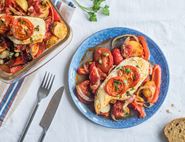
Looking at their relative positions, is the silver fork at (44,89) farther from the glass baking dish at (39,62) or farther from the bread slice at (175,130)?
the bread slice at (175,130)

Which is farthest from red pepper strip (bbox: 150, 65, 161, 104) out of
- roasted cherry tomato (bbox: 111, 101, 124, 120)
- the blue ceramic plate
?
roasted cherry tomato (bbox: 111, 101, 124, 120)

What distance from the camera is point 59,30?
151 cm

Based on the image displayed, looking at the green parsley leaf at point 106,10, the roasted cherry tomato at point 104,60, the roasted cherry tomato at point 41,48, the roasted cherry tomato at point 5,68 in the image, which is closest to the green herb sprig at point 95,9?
the green parsley leaf at point 106,10

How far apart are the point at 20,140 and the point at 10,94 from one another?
0.55 ft

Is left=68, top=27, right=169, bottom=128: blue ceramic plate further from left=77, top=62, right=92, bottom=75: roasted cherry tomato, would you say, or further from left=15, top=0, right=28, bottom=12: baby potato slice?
left=15, top=0, right=28, bottom=12: baby potato slice

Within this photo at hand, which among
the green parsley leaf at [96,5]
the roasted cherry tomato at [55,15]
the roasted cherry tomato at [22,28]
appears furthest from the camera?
the green parsley leaf at [96,5]

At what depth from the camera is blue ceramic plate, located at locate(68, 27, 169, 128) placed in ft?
5.26

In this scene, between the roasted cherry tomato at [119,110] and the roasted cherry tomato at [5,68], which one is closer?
the roasted cherry tomato at [5,68]

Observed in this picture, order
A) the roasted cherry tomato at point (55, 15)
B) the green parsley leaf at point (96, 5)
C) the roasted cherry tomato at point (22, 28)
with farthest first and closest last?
the green parsley leaf at point (96, 5)
the roasted cherry tomato at point (55, 15)
the roasted cherry tomato at point (22, 28)

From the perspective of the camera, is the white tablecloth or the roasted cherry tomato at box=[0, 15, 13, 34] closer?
the roasted cherry tomato at box=[0, 15, 13, 34]

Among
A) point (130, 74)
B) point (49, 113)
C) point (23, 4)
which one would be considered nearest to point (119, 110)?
point (130, 74)

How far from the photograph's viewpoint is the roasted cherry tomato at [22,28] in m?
1.43

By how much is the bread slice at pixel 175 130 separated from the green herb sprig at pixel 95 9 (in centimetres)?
47

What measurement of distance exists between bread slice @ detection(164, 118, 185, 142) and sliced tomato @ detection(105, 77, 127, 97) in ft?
0.76
